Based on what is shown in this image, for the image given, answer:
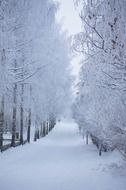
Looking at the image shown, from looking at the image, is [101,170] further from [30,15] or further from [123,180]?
[30,15]

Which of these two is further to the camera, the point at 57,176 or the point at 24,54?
the point at 24,54

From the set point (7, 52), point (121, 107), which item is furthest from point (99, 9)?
point (7, 52)

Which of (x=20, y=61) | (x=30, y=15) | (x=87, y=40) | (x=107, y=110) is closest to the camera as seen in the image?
(x=87, y=40)

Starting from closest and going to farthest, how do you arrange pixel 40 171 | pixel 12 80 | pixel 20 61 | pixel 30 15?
pixel 40 171 < pixel 12 80 < pixel 30 15 < pixel 20 61

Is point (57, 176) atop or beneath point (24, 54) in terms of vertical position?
beneath

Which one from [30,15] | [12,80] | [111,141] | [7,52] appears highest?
[30,15]

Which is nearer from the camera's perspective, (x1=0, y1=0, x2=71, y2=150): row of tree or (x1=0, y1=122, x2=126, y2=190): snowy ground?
(x1=0, y1=122, x2=126, y2=190): snowy ground

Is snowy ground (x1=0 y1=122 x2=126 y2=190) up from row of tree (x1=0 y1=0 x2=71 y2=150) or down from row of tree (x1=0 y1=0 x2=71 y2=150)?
down

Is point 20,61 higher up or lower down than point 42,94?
higher up

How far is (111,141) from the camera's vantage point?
12.2m

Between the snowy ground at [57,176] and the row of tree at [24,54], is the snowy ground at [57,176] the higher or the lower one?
the lower one

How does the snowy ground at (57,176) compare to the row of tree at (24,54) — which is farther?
the row of tree at (24,54)

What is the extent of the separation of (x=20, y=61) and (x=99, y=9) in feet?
43.5

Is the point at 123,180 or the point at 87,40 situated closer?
the point at 87,40
